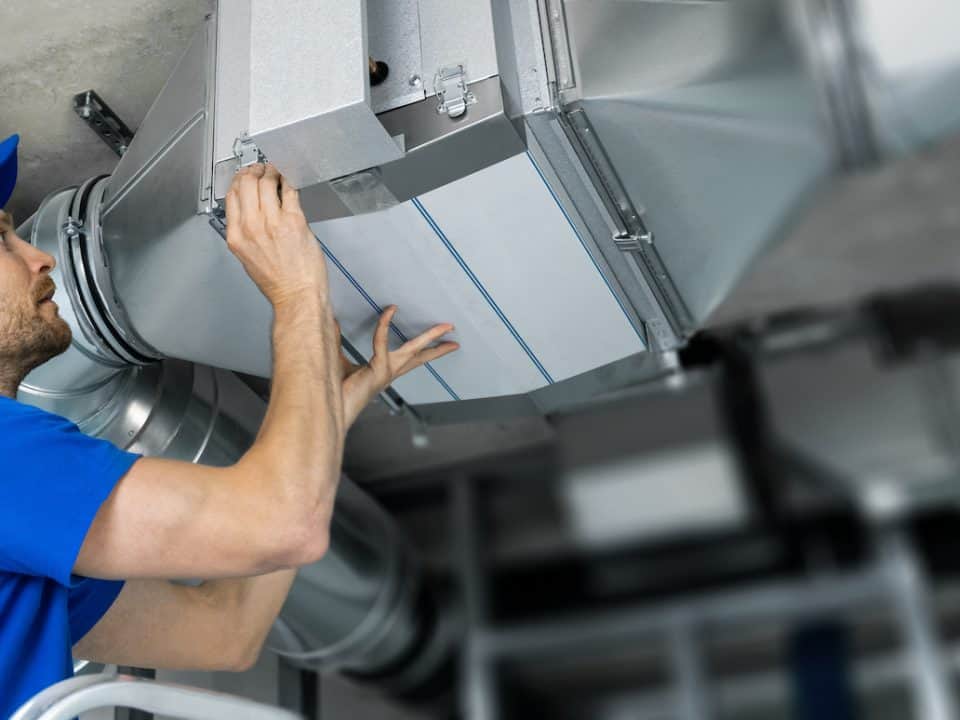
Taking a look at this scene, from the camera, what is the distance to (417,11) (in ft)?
3.44

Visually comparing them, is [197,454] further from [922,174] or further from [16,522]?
[922,174]

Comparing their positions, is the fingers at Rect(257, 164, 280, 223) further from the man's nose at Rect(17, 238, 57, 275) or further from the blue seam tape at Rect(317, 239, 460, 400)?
the man's nose at Rect(17, 238, 57, 275)

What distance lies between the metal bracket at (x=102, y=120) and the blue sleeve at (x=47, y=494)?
747mm

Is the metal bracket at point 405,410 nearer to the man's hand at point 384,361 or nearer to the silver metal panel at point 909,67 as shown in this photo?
the man's hand at point 384,361

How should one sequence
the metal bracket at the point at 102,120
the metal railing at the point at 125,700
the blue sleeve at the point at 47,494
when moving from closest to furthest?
the metal railing at the point at 125,700 < the blue sleeve at the point at 47,494 < the metal bracket at the point at 102,120

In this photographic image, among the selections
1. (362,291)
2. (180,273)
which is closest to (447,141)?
(362,291)

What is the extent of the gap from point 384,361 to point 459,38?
0.42 m

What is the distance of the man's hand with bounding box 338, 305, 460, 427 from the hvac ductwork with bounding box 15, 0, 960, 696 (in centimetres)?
3

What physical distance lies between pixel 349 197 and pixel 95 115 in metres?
0.64

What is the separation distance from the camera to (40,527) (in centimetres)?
83

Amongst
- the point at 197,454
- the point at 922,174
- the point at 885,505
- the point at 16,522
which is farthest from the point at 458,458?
the point at 885,505

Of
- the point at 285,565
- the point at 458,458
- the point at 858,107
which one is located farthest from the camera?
the point at 458,458

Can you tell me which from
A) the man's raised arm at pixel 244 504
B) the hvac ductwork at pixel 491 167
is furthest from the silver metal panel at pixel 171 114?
the man's raised arm at pixel 244 504

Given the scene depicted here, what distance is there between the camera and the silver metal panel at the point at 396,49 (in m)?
1.02
